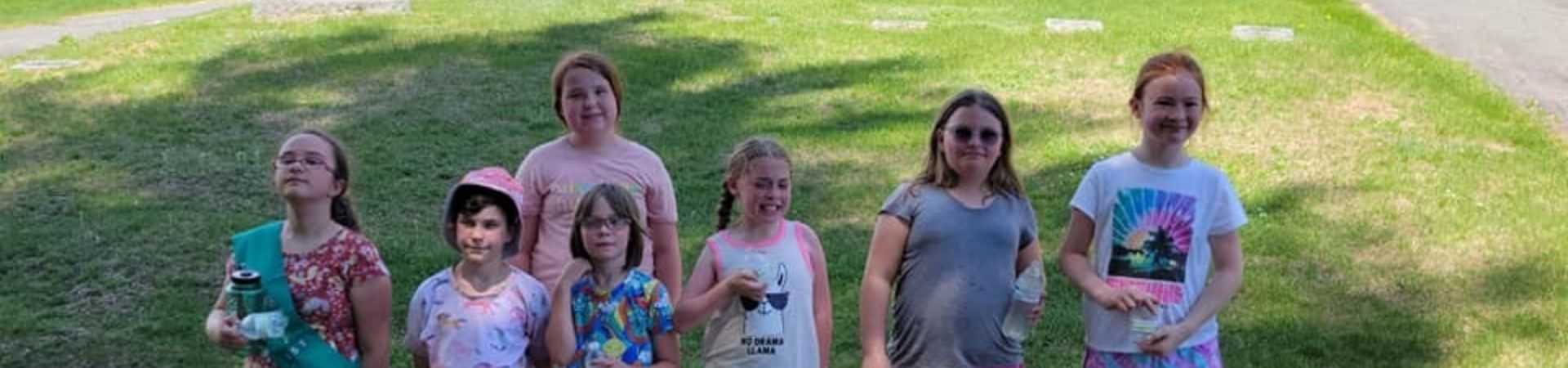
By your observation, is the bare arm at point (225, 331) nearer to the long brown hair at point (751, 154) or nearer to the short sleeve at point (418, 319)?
the short sleeve at point (418, 319)

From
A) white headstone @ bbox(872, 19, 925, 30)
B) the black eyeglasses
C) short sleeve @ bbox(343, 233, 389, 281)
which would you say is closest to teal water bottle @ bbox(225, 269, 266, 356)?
short sleeve @ bbox(343, 233, 389, 281)

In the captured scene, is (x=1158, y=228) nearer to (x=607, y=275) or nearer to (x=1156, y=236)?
(x=1156, y=236)

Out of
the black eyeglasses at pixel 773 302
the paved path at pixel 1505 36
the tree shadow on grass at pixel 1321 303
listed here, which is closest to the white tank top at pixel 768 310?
the black eyeglasses at pixel 773 302

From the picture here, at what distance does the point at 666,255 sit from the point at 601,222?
20.8 inches

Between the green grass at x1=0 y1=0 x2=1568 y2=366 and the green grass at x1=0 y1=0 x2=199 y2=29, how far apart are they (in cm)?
324

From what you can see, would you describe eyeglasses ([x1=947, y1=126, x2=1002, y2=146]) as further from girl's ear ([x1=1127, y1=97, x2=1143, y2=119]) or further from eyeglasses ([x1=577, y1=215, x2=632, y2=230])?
eyeglasses ([x1=577, y1=215, x2=632, y2=230])

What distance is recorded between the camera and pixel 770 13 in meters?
13.8

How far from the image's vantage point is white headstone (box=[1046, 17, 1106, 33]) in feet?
42.4

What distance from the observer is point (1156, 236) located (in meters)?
3.49

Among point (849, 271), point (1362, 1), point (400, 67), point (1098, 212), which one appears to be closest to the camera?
point (1098, 212)

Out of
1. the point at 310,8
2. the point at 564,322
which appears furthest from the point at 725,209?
the point at 310,8

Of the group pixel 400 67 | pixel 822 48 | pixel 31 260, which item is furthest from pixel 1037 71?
pixel 31 260

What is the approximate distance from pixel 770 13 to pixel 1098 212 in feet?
34.2

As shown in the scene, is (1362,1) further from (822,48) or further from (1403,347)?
(1403,347)
